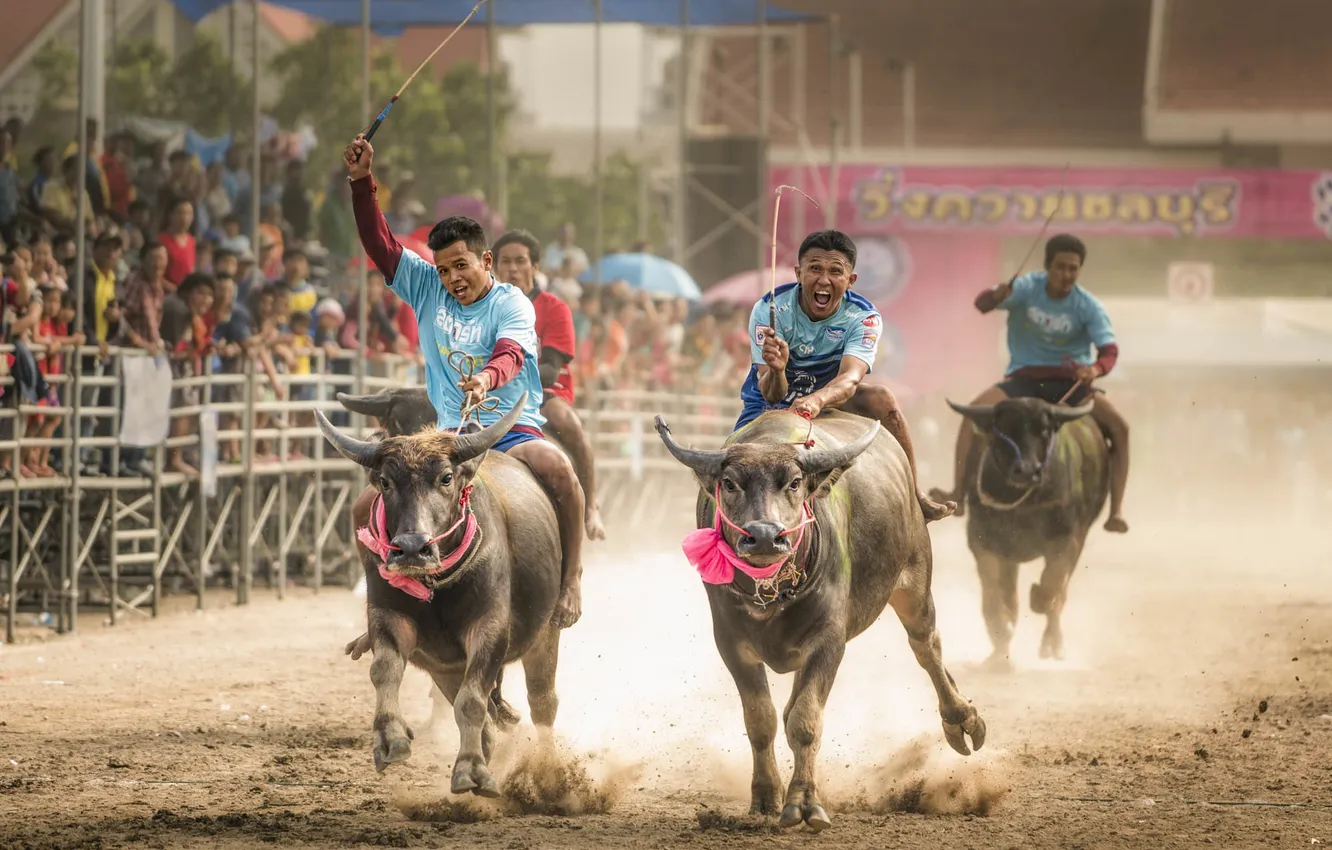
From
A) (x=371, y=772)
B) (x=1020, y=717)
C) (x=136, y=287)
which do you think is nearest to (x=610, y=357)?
(x=136, y=287)

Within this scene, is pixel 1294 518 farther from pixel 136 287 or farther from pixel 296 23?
pixel 296 23

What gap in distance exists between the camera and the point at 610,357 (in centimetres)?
2183

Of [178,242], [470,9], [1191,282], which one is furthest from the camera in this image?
[1191,282]

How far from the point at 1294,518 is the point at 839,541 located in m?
22.3

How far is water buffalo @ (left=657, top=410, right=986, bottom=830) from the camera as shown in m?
7.32

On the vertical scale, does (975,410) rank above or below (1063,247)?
below

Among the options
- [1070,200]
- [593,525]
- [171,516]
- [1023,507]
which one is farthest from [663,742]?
[1070,200]

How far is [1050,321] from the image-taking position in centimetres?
1317

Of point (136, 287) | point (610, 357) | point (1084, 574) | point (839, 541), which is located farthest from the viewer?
point (610, 357)

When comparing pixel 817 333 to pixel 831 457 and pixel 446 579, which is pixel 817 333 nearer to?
pixel 831 457

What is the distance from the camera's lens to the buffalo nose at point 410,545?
279 inches

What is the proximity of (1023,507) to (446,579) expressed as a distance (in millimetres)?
6284

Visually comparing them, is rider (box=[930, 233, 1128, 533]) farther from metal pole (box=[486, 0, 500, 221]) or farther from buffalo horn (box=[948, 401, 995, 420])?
metal pole (box=[486, 0, 500, 221])

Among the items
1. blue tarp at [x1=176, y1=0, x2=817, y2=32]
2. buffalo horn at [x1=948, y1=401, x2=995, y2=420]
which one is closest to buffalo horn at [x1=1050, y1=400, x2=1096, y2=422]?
buffalo horn at [x1=948, y1=401, x2=995, y2=420]
